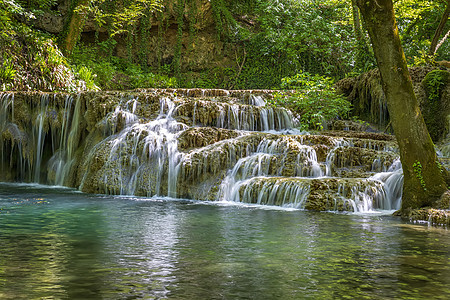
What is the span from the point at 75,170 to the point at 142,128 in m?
2.50

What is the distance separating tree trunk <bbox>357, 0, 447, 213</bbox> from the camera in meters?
7.52

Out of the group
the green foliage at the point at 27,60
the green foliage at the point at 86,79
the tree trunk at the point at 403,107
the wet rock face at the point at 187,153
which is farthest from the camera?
the green foliage at the point at 86,79

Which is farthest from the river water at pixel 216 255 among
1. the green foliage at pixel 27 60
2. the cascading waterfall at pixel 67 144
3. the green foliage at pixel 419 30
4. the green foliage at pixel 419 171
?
the green foliage at pixel 419 30

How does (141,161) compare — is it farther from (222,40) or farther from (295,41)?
(222,40)

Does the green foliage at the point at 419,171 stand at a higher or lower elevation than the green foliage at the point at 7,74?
lower

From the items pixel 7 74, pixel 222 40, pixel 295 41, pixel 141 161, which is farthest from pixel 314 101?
pixel 222 40

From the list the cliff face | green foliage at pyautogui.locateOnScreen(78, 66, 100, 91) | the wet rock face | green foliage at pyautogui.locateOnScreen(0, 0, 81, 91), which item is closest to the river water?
the wet rock face

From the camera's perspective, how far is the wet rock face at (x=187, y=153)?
9602 millimetres

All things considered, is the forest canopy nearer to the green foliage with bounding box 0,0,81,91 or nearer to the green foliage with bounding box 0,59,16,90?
the green foliage with bounding box 0,0,81,91

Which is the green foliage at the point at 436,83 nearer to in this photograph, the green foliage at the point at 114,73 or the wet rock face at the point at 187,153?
the wet rock face at the point at 187,153

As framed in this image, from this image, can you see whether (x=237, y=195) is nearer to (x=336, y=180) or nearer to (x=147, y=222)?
(x=336, y=180)

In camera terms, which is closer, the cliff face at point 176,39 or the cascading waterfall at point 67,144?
the cascading waterfall at point 67,144

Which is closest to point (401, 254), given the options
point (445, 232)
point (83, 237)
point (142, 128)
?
point (445, 232)

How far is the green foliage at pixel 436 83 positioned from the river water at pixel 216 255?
718 cm
